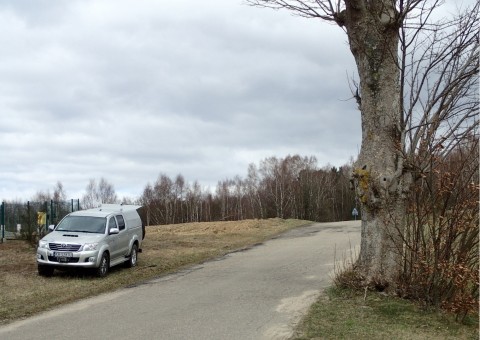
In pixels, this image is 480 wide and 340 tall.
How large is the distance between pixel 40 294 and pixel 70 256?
211 cm

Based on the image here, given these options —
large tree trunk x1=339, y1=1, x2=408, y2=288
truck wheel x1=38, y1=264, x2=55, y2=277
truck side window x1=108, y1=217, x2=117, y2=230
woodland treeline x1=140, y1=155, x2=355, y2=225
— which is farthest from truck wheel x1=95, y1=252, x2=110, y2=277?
woodland treeline x1=140, y1=155, x2=355, y2=225

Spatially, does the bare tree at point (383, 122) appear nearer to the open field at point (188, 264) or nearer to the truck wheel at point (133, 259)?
the open field at point (188, 264)

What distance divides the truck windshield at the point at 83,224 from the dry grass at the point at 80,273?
4.10 ft

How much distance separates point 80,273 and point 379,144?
9.31 meters

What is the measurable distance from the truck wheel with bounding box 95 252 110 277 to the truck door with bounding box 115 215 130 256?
1.10 metres

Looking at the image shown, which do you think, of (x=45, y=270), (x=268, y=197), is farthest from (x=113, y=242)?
(x=268, y=197)

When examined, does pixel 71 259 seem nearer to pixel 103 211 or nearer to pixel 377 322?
pixel 103 211

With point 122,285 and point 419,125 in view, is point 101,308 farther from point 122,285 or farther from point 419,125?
point 419,125

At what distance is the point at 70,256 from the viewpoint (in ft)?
45.3

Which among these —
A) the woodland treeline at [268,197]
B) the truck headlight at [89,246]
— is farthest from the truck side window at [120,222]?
the woodland treeline at [268,197]

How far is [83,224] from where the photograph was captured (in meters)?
15.4

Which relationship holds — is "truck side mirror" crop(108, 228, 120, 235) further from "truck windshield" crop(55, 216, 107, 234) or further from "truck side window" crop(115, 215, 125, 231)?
"truck side window" crop(115, 215, 125, 231)

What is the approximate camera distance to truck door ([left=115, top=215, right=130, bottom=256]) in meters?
15.9

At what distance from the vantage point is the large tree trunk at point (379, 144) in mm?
9398
